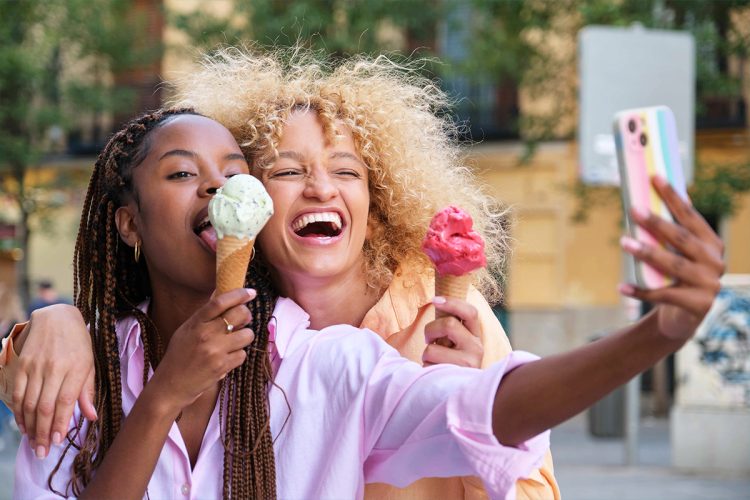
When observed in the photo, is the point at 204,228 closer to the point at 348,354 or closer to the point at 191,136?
the point at 191,136

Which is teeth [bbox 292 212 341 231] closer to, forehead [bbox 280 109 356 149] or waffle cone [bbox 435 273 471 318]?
forehead [bbox 280 109 356 149]

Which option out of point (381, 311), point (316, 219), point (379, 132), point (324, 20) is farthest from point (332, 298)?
point (324, 20)

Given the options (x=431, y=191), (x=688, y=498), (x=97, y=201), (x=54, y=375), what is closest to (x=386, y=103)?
(x=431, y=191)

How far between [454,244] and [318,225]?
0.49 metres

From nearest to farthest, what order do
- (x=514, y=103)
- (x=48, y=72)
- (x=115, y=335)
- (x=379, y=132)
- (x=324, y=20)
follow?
(x=115, y=335), (x=379, y=132), (x=324, y=20), (x=48, y=72), (x=514, y=103)

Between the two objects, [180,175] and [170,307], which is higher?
[180,175]

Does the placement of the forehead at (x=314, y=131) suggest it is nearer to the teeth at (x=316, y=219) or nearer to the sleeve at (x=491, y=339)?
the teeth at (x=316, y=219)

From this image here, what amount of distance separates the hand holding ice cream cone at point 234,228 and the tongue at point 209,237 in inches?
9.8

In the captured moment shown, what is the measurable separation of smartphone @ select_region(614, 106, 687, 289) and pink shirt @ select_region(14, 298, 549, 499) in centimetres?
52

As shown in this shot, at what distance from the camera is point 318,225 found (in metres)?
2.89

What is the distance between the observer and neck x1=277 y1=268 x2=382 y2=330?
116 inches

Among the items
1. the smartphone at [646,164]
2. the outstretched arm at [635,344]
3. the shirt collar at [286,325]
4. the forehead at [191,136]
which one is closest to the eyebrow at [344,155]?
the forehead at [191,136]

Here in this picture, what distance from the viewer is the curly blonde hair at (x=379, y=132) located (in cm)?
306

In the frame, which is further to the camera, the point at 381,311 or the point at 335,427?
the point at 381,311
